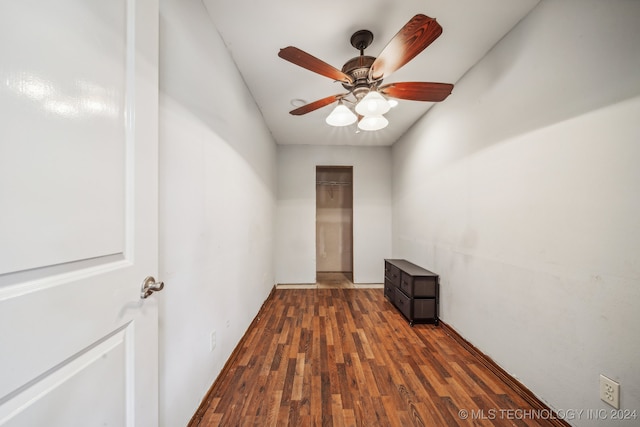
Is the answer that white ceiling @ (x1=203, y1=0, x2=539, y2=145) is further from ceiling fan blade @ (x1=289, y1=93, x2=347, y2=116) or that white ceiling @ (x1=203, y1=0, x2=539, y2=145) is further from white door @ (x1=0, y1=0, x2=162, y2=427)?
white door @ (x1=0, y1=0, x2=162, y2=427)

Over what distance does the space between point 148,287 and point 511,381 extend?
2.41 m

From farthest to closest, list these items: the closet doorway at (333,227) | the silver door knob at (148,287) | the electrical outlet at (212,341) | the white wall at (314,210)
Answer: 1. the closet doorway at (333,227)
2. the white wall at (314,210)
3. the electrical outlet at (212,341)
4. the silver door knob at (148,287)

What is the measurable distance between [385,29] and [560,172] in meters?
1.52

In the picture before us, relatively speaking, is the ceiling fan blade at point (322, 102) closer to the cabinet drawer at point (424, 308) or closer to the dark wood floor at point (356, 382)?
the dark wood floor at point (356, 382)

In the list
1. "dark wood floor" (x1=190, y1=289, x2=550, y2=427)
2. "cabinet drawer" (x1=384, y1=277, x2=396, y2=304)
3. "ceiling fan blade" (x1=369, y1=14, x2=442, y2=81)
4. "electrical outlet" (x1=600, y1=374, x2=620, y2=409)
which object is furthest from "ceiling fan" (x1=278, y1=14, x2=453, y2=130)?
"cabinet drawer" (x1=384, y1=277, x2=396, y2=304)

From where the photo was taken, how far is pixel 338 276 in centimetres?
508

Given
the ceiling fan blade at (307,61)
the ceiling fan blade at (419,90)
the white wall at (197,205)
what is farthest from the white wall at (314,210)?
the ceiling fan blade at (307,61)

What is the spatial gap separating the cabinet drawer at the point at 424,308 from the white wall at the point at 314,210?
5.58 feet

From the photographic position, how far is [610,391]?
117 centimetres

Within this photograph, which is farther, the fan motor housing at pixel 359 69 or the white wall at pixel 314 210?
the white wall at pixel 314 210

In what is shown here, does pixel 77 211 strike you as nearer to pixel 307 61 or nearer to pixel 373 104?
pixel 307 61

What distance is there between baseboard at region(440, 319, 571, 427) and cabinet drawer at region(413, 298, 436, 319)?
331 millimetres

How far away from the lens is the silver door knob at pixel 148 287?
0.84 metres

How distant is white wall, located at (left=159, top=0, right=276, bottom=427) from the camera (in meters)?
1.18
